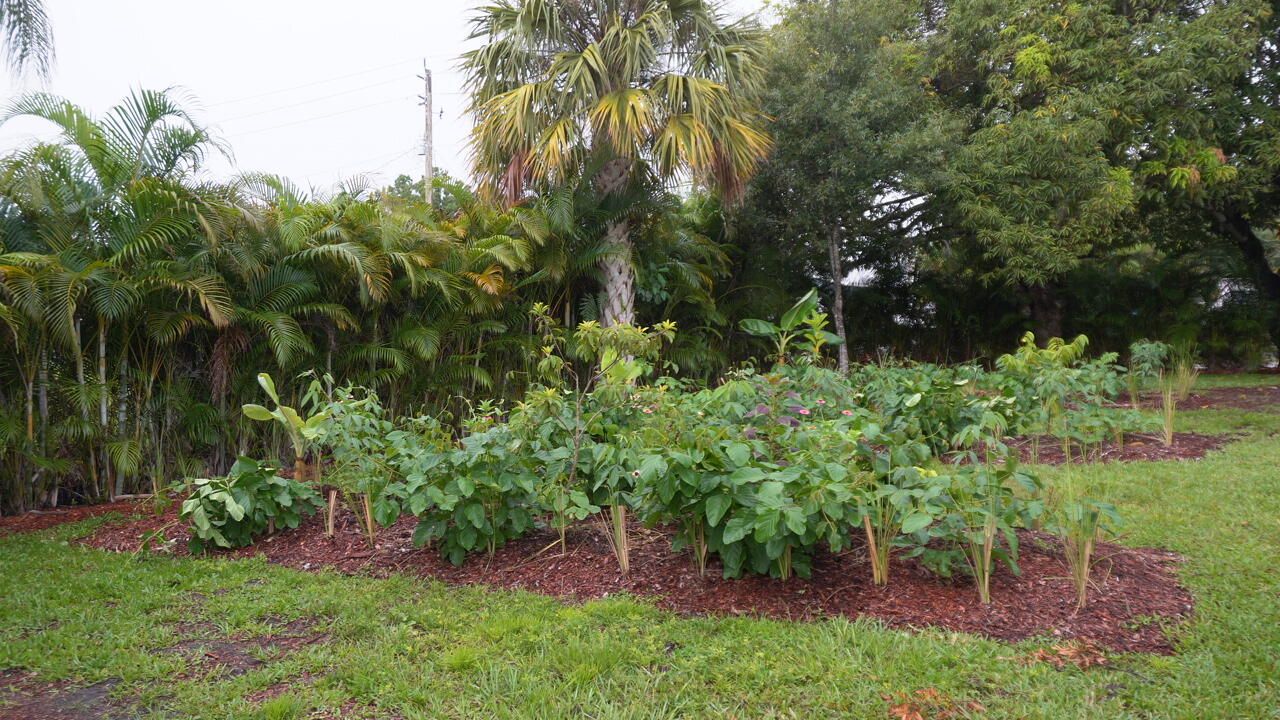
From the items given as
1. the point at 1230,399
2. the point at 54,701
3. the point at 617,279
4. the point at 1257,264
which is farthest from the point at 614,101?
the point at 1257,264

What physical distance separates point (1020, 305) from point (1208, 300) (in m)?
3.04

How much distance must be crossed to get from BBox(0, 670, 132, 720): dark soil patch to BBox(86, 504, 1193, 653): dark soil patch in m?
1.22

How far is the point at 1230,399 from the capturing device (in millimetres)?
8164

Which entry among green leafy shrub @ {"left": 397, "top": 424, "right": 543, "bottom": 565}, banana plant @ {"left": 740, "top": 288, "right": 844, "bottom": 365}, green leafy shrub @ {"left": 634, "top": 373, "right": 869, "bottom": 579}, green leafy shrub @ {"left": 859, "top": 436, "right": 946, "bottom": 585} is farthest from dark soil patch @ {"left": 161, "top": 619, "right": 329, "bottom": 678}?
banana plant @ {"left": 740, "top": 288, "right": 844, "bottom": 365}

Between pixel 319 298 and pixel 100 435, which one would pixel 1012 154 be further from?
pixel 100 435

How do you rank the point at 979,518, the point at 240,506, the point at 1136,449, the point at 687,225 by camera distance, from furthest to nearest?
the point at 687,225 → the point at 1136,449 → the point at 240,506 → the point at 979,518

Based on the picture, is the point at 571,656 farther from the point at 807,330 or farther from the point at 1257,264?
the point at 1257,264

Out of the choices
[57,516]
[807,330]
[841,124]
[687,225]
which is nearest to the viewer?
[807,330]

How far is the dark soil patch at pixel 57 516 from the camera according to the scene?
4.66 meters

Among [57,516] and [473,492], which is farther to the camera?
[57,516]

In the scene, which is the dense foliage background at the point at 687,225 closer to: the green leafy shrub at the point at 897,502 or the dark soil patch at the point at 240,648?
the dark soil patch at the point at 240,648

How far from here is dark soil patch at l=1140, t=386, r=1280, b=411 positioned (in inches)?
298

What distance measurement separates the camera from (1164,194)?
8.94 m

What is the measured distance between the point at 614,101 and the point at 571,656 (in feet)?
19.3
